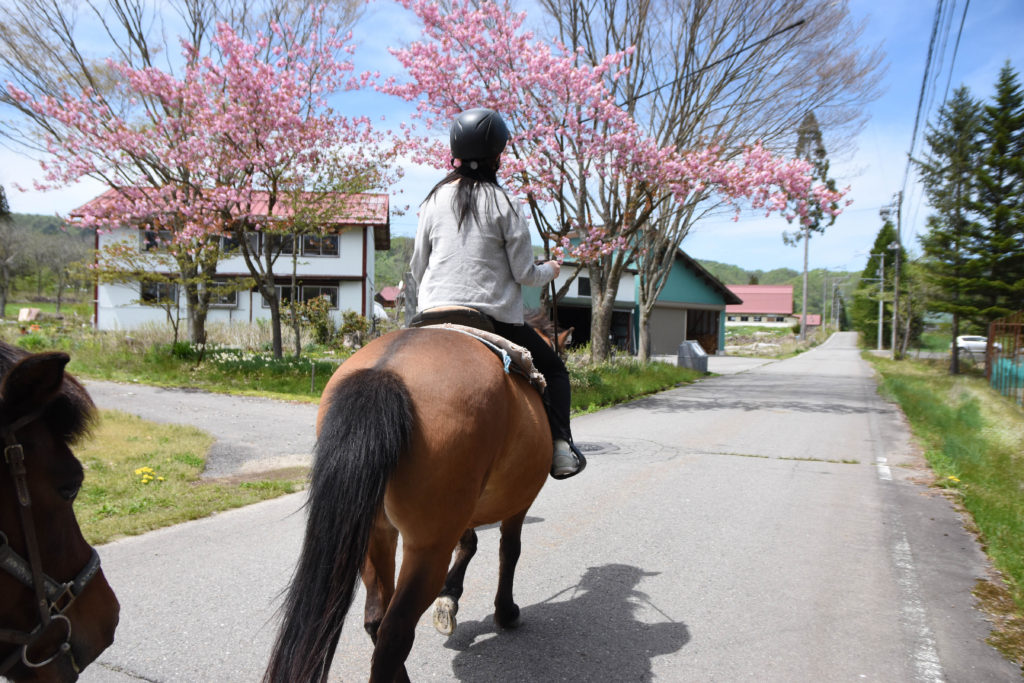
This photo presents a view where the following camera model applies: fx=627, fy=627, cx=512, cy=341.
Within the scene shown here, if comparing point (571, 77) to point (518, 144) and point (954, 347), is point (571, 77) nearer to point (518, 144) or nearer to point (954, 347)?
point (518, 144)

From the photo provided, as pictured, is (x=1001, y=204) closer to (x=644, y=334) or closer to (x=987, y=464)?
(x=644, y=334)

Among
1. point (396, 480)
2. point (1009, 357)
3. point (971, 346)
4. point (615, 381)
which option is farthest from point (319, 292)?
point (971, 346)

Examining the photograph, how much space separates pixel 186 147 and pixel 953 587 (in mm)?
15537

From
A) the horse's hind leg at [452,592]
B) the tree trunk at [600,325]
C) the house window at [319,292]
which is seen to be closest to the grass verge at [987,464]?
the horse's hind leg at [452,592]

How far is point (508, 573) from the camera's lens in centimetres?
324

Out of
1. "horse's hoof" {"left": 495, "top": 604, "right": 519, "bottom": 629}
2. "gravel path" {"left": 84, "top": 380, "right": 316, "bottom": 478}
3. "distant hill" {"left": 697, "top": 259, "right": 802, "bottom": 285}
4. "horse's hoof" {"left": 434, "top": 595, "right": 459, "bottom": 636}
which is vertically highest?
"distant hill" {"left": 697, "top": 259, "right": 802, "bottom": 285}

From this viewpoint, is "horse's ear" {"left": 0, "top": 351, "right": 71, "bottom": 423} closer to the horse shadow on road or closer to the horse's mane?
the horse's mane

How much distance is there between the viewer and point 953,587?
4016 mm

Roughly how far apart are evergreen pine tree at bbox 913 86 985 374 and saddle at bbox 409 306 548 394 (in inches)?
998

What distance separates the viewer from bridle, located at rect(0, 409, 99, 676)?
1.43m

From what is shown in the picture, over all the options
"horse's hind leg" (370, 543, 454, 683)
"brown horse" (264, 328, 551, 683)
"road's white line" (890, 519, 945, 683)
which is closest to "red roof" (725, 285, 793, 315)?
"road's white line" (890, 519, 945, 683)

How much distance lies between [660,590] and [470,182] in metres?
2.71

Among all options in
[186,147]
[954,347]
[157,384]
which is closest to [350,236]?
[186,147]

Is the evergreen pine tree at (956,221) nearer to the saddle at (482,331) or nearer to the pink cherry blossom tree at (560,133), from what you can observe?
the pink cherry blossom tree at (560,133)
